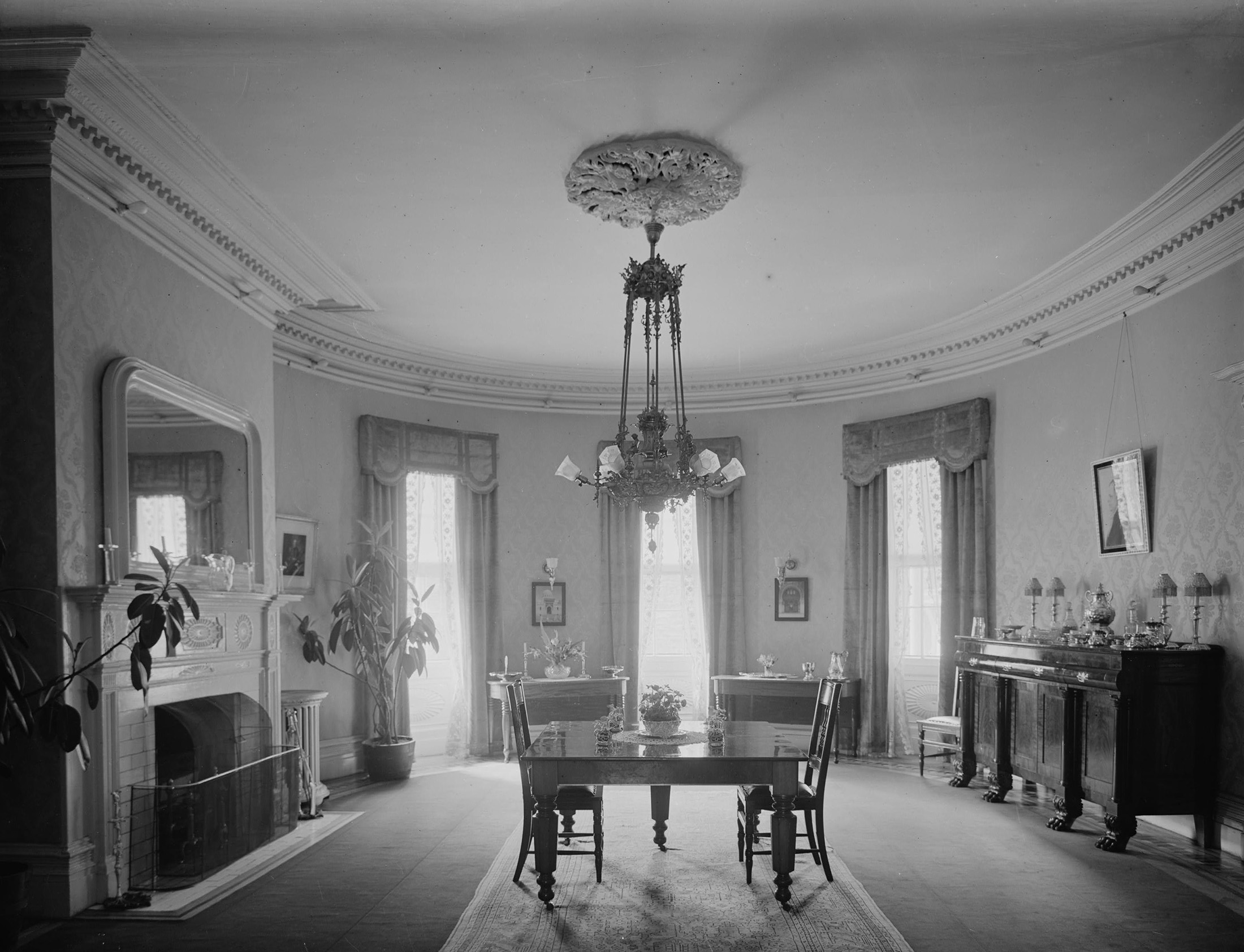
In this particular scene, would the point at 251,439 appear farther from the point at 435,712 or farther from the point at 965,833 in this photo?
the point at 965,833

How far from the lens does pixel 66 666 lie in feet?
15.1

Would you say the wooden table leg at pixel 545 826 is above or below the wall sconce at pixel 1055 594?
below

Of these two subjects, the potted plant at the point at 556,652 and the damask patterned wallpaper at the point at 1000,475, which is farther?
the potted plant at the point at 556,652

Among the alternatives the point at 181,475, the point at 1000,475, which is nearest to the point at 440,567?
the point at 181,475

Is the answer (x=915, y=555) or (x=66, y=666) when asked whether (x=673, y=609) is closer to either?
(x=915, y=555)

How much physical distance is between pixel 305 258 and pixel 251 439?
130 cm

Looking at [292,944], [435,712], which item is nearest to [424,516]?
[435,712]

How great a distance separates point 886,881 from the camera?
17.7ft

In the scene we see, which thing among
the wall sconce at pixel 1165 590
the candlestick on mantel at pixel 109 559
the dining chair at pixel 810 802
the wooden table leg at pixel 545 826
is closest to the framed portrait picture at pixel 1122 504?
the wall sconce at pixel 1165 590

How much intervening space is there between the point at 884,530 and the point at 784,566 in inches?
45.3

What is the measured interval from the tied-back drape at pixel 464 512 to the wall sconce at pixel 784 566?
295 centimetres

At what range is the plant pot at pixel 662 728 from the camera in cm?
553

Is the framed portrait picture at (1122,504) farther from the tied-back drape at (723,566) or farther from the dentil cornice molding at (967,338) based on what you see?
the tied-back drape at (723,566)

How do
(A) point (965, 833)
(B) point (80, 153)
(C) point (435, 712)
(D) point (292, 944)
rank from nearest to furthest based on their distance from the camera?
(D) point (292, 944), (B) point (80, 153), (A) point (965, 833), (C) point (435, 712)
